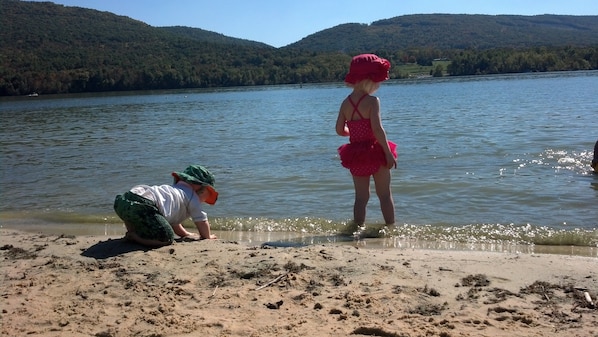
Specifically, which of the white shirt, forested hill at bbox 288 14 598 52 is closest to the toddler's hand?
the white shirt

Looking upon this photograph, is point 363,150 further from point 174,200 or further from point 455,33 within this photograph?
point 455,33

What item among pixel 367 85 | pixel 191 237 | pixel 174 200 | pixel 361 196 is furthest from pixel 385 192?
pixel 174 200

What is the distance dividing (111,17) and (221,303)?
539ft

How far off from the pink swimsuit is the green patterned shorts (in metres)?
1.98

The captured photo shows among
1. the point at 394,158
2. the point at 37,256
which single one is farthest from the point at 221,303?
the point at 394,158

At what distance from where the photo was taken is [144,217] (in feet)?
15.7

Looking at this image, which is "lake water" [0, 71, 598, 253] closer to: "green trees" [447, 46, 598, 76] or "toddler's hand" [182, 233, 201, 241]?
"toddler's hand" [182, 233, 201, 241]

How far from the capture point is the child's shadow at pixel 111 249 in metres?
4.73

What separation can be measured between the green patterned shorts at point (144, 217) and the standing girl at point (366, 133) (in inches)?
78.1

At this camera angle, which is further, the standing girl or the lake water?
the lake water

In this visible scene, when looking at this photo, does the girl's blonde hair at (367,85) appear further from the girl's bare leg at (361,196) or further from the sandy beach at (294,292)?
the sandy beach at (294,292)

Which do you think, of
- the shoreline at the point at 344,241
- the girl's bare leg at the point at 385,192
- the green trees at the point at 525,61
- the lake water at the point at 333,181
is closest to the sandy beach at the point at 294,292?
the shoreline at the point at 344,241

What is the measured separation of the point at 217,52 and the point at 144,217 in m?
125

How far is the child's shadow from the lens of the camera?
4.73 m
